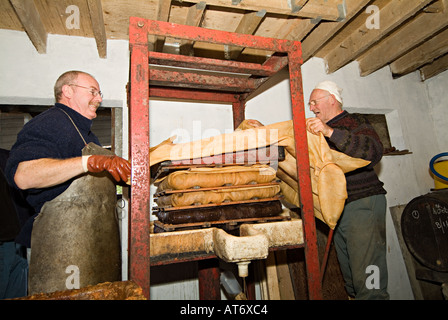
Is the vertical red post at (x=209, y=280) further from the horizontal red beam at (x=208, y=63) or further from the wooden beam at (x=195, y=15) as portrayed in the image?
the wooden beam at (x=195, y=15)

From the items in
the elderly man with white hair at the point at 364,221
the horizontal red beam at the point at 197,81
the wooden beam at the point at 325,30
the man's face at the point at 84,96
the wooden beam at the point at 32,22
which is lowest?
the elderly man with white hair at the point at 364,221

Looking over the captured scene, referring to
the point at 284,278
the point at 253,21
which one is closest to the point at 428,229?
the point at 284,278

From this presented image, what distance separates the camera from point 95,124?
855 cm

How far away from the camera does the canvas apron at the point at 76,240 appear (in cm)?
167

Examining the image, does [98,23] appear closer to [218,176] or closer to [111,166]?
[111,166]

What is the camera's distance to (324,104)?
9.57 ft

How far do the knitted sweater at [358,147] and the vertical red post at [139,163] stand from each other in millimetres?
1496

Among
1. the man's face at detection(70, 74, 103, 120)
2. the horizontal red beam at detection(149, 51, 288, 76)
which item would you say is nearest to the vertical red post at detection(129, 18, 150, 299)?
the horizontal red beam at detection(149, 51, 288, 76)

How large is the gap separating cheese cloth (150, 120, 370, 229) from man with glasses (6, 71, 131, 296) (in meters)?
0.40

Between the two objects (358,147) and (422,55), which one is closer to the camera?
(358,147)

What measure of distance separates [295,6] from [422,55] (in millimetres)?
2838

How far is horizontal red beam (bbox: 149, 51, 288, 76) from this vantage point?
2020 millimetres

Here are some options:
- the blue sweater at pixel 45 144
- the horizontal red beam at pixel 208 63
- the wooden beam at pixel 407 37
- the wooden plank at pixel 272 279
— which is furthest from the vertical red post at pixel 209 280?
the wooden beam at pixel 407 37

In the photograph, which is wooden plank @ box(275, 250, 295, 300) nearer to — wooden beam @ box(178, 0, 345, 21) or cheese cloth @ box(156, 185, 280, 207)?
cheese cloth @ box(156, 185, 280, 207)
